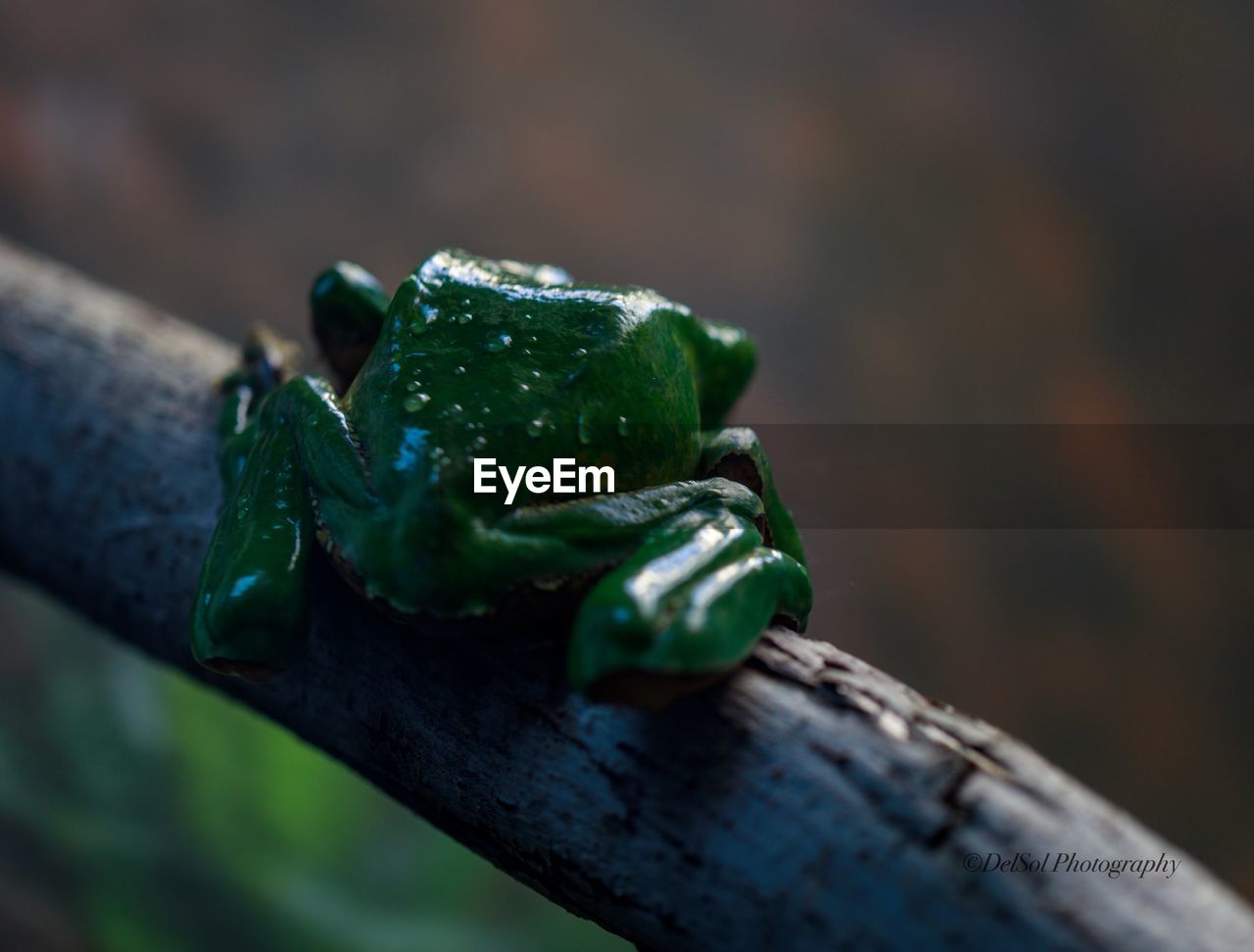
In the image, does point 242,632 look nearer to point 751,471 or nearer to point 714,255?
point 751,471

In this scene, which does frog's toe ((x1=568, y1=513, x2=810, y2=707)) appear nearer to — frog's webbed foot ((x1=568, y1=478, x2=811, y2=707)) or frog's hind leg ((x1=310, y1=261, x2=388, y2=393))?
frog's webbed foot ((x1=568, y1=478, x2=811, y2=707))

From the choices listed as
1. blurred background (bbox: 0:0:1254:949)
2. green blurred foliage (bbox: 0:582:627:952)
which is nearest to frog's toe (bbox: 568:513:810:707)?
blurred background (bbox: 0:0:1254:949)

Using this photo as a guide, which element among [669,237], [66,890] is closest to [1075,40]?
[669,237]

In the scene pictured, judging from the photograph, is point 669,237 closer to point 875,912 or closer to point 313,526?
point 313,526
